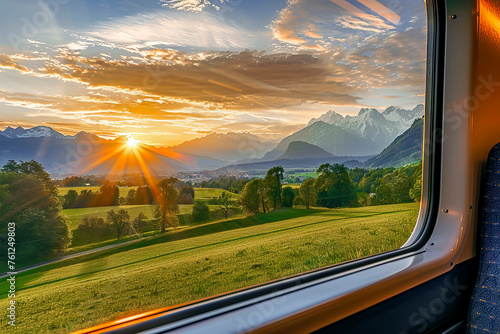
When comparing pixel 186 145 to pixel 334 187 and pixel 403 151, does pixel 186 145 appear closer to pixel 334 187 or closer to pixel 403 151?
pixel 334 187

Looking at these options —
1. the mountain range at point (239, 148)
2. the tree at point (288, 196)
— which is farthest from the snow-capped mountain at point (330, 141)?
the tree at point (288, 196)

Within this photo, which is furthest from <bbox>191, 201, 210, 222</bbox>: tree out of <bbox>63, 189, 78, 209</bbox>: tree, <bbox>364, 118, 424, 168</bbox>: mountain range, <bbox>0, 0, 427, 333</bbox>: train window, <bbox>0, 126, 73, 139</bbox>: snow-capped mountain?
<bbox>364, 118, 424, 168</bbox>: mountain range

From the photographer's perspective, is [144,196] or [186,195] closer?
[144,196]

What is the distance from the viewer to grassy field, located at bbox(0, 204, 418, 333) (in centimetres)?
119

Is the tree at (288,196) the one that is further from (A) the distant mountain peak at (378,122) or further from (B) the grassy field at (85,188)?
(B) the grassy field at (85,188)

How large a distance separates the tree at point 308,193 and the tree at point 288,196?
3.9 inches

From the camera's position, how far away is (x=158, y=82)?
153 centimetres

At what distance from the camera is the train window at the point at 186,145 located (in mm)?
1166

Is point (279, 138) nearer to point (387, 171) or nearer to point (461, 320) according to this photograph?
point (387, 171)

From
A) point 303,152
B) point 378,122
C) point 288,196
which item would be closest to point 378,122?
point 378,122

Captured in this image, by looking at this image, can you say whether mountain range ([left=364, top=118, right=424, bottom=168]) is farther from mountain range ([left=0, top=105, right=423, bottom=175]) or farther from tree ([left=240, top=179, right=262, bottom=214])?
tree ([left=240, top=179, right=262, bottom=214])

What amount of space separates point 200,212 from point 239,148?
18.6 inches

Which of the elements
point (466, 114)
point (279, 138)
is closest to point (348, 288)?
point (279, 138)

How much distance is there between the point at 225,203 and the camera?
178cm
